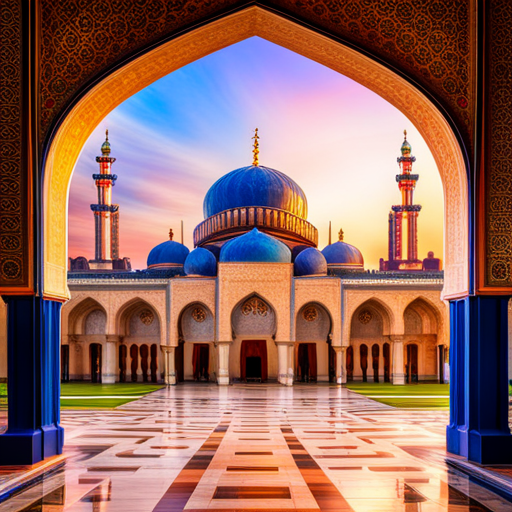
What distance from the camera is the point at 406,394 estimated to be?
14469 mm

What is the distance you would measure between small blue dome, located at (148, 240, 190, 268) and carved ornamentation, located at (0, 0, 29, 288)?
16945 mm

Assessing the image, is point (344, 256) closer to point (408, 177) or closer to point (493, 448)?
point (408, 177)

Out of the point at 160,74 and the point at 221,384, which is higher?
the point at 160,74

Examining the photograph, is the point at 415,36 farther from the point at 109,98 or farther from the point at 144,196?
the point at 144,196

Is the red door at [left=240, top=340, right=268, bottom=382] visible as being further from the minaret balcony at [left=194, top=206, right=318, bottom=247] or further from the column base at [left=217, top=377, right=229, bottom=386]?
the minaret balcony at [left=194, top=206, right=318, bottom=247]

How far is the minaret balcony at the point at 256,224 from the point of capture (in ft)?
70.2

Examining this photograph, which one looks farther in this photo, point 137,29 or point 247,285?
point 247,285

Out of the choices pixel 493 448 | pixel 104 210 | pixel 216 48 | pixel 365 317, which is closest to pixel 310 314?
pixel 365 317

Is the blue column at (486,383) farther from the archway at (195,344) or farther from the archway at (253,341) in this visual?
the archway at (195,344)

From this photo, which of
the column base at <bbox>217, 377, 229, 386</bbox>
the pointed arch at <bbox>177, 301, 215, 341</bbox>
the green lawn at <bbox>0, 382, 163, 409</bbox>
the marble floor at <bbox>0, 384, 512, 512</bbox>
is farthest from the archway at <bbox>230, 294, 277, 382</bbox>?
the marble floor at <bbox>0, 384, 512, 512</bbox>

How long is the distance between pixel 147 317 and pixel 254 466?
1459cm

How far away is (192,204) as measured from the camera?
985 inches

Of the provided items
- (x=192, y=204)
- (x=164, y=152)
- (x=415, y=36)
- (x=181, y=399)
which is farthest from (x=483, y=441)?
(x=192, y=204)

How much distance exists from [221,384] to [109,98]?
12332mm
